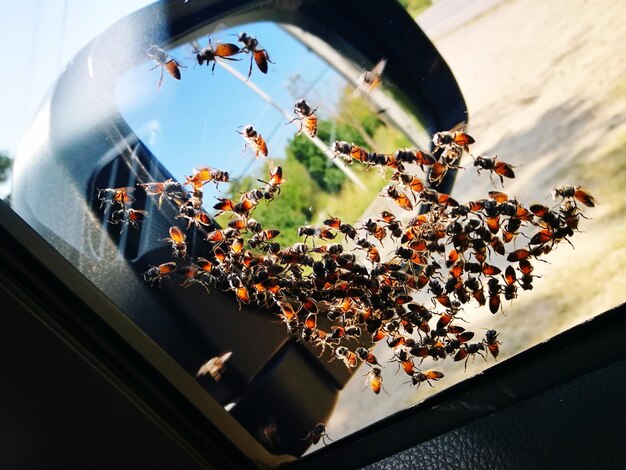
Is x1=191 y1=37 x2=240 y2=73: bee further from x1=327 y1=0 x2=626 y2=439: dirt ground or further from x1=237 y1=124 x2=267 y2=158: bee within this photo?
x1=327 y1=0 x2=626 y2=439: dirt ground

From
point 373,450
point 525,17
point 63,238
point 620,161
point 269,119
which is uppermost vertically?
point 63,238

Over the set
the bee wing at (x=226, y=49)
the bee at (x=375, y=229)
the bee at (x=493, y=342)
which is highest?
the bee wing at (x=226, y=49)

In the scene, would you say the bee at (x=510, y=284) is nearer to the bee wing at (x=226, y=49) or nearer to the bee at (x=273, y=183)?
the bee at (x=273, y=183)

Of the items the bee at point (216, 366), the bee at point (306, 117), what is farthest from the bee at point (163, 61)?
the bee at point (216, 366)

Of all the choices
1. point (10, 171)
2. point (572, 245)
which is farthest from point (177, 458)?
point (572, 245)

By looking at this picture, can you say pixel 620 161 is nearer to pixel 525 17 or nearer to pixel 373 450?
pixel 525 17

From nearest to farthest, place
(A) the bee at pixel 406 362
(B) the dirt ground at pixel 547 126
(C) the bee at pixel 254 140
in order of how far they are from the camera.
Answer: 1. (B) the dirt ground at pixel 547 126
2. (C) the bee at pixel 254 140
3. (A) the bee at pixel 406 362
